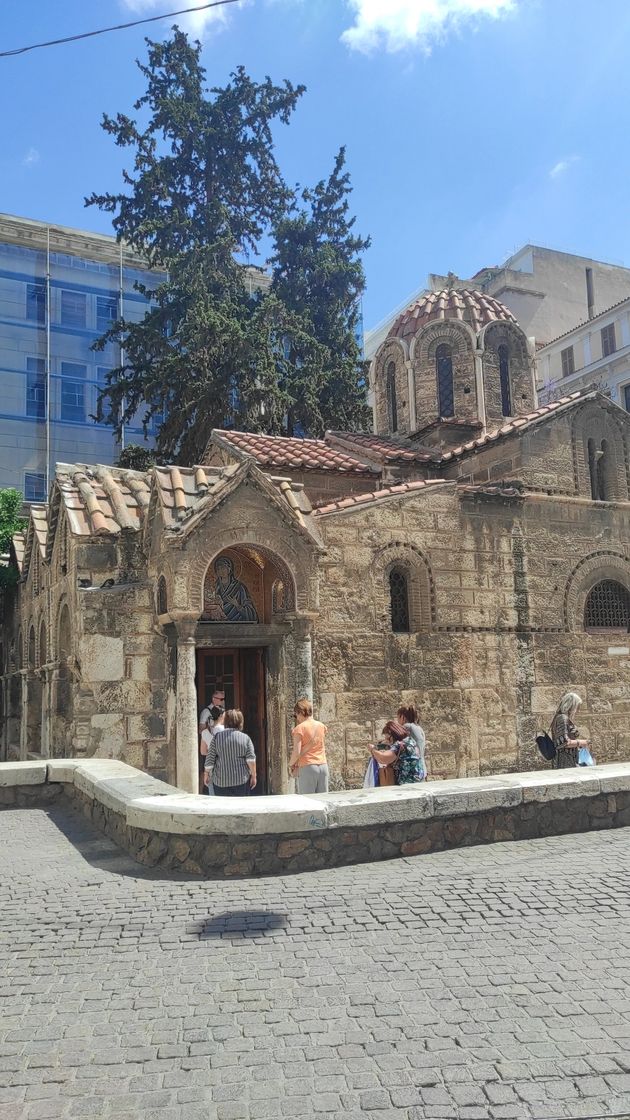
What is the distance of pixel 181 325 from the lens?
24.5 metres

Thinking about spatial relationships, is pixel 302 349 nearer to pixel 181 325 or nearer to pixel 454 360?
pixel 181 325

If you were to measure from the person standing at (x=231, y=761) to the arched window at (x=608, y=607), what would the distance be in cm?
793

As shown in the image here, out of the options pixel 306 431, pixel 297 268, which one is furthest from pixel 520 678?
pixel 297 268

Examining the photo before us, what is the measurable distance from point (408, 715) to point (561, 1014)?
17.0 feet

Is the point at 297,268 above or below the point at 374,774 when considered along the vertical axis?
above

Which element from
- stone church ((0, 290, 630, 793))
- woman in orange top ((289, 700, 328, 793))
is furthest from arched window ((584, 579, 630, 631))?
woman in orange top ((289, 700, 328, 793))

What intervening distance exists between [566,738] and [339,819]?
5006 millimetres

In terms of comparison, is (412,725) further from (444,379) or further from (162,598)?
(444,379)

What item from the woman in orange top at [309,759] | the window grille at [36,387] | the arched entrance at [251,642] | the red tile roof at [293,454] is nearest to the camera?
the woman in orange top at [309,759]

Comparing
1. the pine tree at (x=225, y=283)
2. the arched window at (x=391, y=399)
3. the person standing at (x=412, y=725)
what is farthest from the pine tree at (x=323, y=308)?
the person standing at (x=412, y=725)

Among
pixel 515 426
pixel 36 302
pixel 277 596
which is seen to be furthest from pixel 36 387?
pixel 277 596

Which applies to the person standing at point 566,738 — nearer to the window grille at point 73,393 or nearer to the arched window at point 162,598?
the arched window at point 162,598

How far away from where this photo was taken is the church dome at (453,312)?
55.9ft

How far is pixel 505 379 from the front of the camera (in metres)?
17.1
